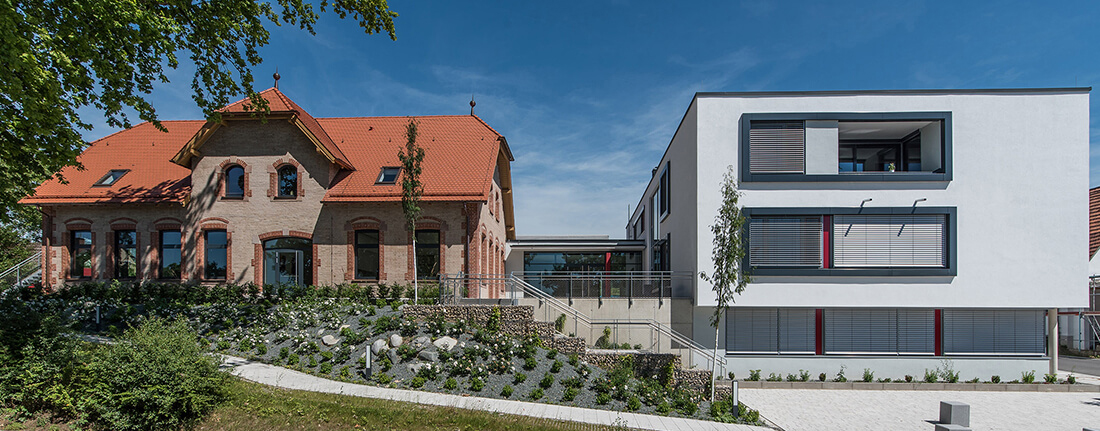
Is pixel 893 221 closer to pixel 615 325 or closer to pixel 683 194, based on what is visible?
pixel 683 194

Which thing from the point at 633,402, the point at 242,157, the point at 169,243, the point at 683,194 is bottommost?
the point at 633,402

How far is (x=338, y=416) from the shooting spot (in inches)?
387

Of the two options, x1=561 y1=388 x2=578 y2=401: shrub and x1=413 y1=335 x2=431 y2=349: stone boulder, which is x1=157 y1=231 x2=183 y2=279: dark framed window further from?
x1=561 y1=388 x2=578 y2=401: shrub

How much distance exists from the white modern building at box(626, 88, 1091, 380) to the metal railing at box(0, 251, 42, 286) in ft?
89.8

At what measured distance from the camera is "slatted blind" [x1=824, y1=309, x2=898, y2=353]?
59.0 ft

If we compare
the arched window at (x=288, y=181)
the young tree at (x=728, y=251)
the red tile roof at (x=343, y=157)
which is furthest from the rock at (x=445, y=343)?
the arched window at (x=288, y=181)

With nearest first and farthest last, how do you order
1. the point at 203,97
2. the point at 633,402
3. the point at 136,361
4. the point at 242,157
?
the point at 136,361, the point at 633,402, the point at 203,97, the point at 242,157

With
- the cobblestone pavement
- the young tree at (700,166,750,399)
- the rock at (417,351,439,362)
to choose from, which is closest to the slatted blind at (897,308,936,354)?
the cobblestone pavement

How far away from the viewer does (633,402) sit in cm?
1227

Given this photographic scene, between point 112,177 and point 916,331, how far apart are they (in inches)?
1168

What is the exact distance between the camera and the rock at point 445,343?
1398 centimetres

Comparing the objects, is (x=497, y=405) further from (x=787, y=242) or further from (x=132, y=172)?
(x=132, y=172)

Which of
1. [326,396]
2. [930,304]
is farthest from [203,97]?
[930,304]

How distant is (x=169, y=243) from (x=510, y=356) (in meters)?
14.9
